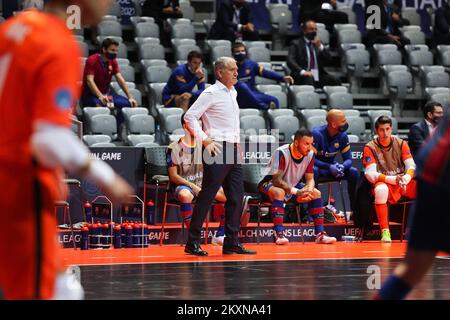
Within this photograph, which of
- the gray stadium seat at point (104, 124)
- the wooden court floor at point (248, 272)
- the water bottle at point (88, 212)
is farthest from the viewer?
the gray stadium seat at point (104, 124)

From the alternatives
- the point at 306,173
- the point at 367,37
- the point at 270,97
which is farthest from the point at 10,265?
the point at 367,37

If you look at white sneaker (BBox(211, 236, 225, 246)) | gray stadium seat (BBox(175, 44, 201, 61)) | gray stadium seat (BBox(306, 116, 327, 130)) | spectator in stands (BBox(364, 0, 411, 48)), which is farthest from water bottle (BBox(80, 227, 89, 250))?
spectator in stands (BBox(364, 0, 411, 48))

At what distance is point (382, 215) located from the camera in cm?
1242

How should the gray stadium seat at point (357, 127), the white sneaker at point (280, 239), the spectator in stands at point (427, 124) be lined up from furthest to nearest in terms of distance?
the gray stadium seat at point (357, 127) → the spectator in stands at point (427, 124) → the white sneaker at point (280, 239)

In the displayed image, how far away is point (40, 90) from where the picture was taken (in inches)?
127

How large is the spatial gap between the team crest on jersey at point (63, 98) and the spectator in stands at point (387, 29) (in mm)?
15257

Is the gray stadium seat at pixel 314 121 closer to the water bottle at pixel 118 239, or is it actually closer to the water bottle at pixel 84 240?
the water bottle at pixel 118 239

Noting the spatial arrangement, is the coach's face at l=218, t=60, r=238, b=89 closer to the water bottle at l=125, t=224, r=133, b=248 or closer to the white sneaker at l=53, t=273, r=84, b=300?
the water bottle at l=125, t=224, r=133, b=248

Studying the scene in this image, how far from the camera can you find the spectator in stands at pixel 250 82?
14797 mm

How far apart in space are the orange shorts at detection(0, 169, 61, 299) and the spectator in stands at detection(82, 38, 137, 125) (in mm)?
10624

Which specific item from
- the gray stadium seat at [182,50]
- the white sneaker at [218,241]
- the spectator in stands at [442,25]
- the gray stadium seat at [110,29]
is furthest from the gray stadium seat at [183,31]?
the white sneaker at [218,241]

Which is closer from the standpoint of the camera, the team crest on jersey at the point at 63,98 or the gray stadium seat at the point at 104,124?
the team crest on jersey at the point at 63,98
